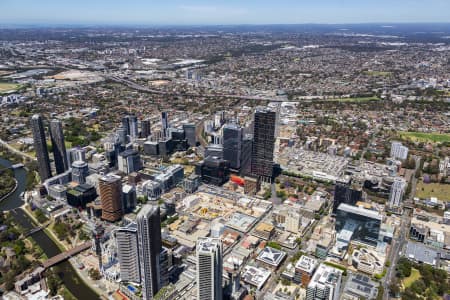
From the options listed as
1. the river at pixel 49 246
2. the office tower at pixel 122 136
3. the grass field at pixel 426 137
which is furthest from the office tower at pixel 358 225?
the office tower at pixel 122 136

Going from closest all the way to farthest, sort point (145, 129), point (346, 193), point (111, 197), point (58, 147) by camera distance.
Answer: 1. point (111, 197)
2. point (346, 193)
3. point (58, 147)
4. point (145, 129)

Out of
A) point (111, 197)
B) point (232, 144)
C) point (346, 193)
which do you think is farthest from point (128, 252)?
point (346, 193)

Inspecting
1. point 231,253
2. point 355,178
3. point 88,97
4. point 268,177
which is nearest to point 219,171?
point 268,177

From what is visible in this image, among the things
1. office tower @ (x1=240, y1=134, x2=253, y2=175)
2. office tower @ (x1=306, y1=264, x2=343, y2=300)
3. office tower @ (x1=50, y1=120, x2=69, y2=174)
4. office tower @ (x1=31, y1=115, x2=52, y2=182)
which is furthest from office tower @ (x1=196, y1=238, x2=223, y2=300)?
office tower @ (x1=50, y1=120, x2=69, y2=174)

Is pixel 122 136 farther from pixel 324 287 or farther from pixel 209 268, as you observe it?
pixel 324 287

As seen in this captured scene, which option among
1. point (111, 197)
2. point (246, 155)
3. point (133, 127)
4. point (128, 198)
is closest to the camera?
point (111, 197)
